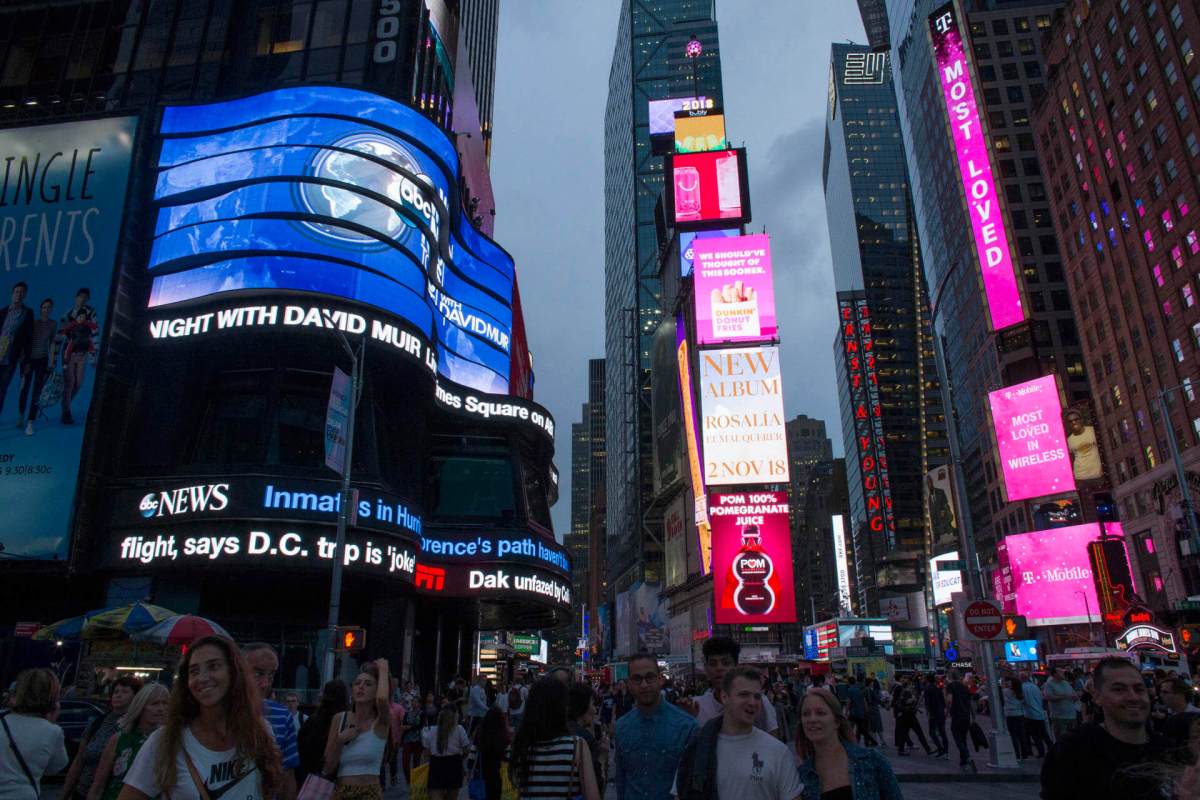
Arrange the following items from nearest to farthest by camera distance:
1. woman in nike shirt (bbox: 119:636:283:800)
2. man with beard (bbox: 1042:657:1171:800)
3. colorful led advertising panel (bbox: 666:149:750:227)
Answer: woman in nike shirt (bbox: 119:636:283:800)
man with beard (bbox: 1042:657:1171:800)
colorful led advertising panel (bbox: 666:149:750:227)

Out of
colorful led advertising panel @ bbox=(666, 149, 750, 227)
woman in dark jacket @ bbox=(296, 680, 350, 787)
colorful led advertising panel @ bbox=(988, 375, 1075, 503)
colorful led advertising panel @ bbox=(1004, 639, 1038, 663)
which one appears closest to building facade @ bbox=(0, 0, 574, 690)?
woman in dark jacket @ bbox=(296, 680, 350, 787)

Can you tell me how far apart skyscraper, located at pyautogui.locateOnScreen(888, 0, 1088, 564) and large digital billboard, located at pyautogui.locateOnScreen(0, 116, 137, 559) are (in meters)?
84.6

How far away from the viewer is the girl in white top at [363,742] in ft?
20.2

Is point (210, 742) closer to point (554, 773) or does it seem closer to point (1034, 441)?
point (554, 773)

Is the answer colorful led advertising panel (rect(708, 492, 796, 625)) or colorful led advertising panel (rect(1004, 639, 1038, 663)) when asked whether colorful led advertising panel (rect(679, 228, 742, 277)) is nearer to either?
colorful led advertising panel (rect(708, 492, 796, 625))

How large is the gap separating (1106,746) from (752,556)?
5512 centimetres

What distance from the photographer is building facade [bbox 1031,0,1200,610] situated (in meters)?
61.0

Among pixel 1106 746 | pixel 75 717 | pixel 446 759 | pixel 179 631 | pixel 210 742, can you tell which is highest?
pixel 179 631

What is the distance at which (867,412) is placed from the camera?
182 meters

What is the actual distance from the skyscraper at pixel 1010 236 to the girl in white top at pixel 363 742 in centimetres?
9256

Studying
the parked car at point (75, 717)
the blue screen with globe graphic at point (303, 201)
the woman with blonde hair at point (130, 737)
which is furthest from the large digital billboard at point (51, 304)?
the woman with blonde hair at point (130, 737)

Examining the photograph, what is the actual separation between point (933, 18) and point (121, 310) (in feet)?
322

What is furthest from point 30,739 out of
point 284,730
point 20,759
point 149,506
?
point 149,506

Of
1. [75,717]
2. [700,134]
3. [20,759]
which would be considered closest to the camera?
[20,759]
